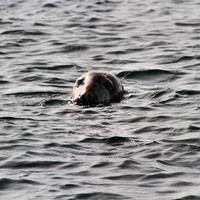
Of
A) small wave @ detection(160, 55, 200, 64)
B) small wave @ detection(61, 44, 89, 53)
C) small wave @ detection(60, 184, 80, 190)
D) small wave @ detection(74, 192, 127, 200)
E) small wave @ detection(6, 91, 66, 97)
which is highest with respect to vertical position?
small wave @ detection(60, 184, 80, 190)

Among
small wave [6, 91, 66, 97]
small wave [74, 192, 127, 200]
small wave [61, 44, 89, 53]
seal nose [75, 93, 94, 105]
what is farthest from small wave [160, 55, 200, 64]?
small wave [74, 192, 127, 200]

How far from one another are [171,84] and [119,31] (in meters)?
6.32

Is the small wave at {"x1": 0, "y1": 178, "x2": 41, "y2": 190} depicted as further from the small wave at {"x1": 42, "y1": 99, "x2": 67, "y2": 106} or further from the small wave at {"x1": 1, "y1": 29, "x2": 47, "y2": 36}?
the small wave at {"x1": 1, "y1": 29, "x2": 47, "y2": 36}

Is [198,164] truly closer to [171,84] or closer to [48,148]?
[48,148]

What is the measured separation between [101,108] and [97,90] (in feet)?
2.19

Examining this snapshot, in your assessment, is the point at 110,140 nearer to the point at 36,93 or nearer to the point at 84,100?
the point at 84,100

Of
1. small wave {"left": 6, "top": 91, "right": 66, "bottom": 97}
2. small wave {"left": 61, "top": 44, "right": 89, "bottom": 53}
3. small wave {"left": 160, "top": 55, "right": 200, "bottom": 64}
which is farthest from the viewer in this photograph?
small wave {"left": 61, "top": 44, "right": 89, "bottom": 53}

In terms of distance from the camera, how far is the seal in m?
14.9

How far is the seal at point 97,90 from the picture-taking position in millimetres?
14891

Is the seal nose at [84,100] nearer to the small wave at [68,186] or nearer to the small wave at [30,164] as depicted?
the small wave at [30,164]

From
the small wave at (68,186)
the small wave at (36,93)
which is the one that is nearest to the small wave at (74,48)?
the small wave at (36,93)

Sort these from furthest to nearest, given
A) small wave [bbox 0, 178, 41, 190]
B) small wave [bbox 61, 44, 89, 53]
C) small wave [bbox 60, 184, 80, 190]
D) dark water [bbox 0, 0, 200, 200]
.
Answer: small wave [bbox 61, 44, 89, 53]
dark water [bbox 0, 0, 200, 200]
small wave [bbox 0, 178, 41, 190]
small wave [bbox 60, 184, 80, 190]

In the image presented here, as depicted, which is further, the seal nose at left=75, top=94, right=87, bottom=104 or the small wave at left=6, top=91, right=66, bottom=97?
the small wave at left=6, top=91, right=66, bottom=97

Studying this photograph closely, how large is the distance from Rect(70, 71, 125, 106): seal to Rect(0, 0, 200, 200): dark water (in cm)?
28
